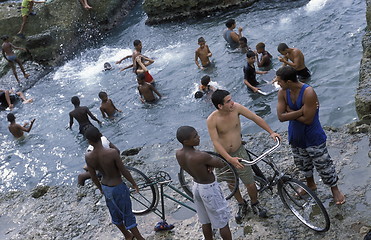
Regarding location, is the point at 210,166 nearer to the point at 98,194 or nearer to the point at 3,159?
the point at 98,194

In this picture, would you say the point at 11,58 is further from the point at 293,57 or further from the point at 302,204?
the point at 302,204

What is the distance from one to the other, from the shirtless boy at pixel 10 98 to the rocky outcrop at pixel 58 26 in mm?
2366

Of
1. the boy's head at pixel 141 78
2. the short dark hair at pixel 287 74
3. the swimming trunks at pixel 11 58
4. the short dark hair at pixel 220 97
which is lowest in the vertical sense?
Answer: the boy's head at pixel 141 78

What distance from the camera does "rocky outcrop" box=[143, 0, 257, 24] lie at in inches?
650

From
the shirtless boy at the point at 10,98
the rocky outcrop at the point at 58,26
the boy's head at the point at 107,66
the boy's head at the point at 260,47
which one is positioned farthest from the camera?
the rocky outcrop at the point at 58,26

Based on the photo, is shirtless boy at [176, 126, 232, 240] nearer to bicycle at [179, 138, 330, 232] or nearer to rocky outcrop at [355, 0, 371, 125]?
bicycle at [179, 138, 330, 232]

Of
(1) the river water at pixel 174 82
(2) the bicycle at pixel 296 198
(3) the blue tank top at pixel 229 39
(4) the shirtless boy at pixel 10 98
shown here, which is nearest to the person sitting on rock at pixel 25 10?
(1) the river water at pixel 174 82

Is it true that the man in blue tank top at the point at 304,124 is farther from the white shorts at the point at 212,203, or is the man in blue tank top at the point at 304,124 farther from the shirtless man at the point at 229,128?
the white shorts at the point at 212,203

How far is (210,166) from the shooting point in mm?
4820

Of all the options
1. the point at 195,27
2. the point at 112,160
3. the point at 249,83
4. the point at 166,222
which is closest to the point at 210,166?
the point at 112,160

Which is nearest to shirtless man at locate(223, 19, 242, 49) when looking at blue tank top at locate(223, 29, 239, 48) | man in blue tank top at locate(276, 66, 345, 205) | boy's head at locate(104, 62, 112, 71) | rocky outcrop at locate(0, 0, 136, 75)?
blue tank top at locate(223, 29, 239, 48)

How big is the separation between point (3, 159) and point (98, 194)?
15.3 feet

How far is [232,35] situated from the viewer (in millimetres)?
13016

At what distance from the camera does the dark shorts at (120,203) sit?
5.46 metres
